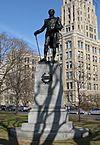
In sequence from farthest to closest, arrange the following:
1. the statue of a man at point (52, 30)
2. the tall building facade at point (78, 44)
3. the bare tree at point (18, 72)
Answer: the tall building facade at point (78, 44)
the bare tree at point (18, 72)
the statue of a man at point (52, 30)

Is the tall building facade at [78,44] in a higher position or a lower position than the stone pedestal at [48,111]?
higher

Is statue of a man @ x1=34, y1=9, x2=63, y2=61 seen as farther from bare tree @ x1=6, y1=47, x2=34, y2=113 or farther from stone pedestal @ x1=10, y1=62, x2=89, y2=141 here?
bare tree @ x1=6, y1=47, x2=34, y2=113

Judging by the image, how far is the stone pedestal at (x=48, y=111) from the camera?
1262 centimetres

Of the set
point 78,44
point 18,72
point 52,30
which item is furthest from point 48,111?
point 78,44

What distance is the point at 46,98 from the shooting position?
14.2 meters

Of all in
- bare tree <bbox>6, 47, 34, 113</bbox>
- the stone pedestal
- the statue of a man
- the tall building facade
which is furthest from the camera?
the tall building facade

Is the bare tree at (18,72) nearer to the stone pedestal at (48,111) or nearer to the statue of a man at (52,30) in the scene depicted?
the statue of a man at (52,30)

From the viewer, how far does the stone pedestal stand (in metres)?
12.6

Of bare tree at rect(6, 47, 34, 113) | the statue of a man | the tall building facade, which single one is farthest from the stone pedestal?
the tall building facade

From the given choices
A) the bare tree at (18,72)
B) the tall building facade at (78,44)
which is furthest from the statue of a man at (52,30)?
the tall building facade at (78,44)

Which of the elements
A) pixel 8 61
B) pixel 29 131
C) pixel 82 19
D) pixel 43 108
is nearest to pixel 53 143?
pixel 29 131

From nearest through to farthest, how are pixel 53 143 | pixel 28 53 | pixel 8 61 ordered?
pixel 53 143 → pixel 8 61 → pixel 28 53

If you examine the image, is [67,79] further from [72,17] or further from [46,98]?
[46,98]

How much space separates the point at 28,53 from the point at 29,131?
33150mm
